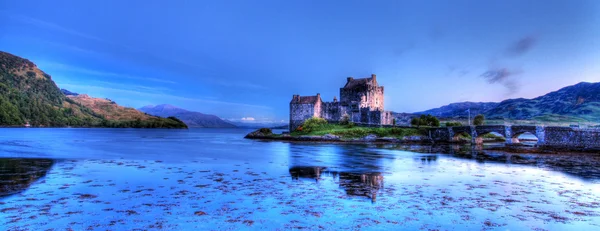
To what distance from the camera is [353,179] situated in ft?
58.4

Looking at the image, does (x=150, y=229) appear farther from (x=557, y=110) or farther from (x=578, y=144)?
(x=557, y=110)

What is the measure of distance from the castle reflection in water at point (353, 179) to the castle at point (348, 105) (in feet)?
170

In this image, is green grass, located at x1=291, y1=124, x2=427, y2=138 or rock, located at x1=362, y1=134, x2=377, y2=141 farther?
green grass, located at x1=291, y1=124, x2=427, y2=138

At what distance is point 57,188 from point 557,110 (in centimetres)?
24468

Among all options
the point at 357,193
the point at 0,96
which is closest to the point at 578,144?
the point at 357,193

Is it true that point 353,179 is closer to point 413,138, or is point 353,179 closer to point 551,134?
point 551,134

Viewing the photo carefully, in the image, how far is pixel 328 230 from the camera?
28.5 feet

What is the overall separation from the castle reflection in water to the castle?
51.7 metres

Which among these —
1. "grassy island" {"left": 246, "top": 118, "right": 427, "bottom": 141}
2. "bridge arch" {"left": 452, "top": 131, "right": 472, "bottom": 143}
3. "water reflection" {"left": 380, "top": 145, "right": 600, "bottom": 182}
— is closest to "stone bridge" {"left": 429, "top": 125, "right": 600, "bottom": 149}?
"bridge arch" {"left": 452, "top": 131, "right": 472, "bottom": 143}

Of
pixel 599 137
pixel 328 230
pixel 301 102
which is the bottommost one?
pixel 328 230

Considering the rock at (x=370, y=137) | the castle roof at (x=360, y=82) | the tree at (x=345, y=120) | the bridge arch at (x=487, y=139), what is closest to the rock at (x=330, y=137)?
the rock at (x=370, y=137)

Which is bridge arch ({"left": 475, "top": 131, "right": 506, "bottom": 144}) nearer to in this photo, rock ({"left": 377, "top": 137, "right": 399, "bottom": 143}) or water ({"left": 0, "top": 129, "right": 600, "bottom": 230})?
rock ({"left": 377, "top": 137, "right": 399, "bottom": 143})

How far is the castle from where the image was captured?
241 feet

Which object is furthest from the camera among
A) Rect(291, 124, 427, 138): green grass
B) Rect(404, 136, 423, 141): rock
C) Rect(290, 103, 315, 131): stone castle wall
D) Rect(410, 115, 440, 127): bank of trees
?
Rect(290, 103, 315, 131): stone castle wall
